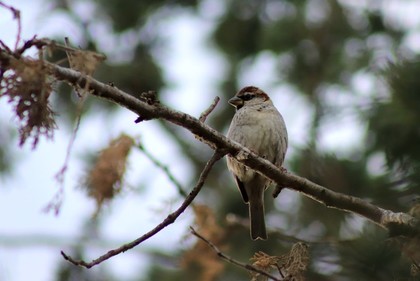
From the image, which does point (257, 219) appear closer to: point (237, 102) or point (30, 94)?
point (237, 102)

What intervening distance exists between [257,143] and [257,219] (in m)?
0.60

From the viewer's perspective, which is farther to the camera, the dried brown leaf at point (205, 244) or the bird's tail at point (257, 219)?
the bird's tail at point (257, 219)

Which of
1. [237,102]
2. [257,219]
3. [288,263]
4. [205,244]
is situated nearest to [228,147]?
[288,263]

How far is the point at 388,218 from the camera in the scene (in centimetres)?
340

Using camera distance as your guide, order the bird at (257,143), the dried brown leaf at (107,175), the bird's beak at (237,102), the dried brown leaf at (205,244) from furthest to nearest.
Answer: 1. the bird's beak at (237,102)
2. the bird at (257,143)
3. the dried brown leaf at (205,244)
4. the dried brown leaf at (107,175)

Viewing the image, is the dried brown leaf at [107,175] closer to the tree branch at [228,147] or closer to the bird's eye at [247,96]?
A: the tree branch at [228,147]

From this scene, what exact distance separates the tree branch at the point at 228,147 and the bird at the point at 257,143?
1.41m

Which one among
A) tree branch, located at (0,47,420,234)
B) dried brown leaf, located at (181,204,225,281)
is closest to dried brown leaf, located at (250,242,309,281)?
tree branch, located at (0,47,420,234)

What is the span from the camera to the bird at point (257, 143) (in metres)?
5.25

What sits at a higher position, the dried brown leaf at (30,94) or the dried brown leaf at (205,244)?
the dried brown leaf at (205,244)

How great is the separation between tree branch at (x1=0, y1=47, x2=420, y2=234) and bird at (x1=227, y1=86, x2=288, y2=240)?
1410mm

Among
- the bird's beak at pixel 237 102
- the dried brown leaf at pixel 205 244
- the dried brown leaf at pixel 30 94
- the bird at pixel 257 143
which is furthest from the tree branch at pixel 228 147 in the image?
the bird's beak at pixel 237 102

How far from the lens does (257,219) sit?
17.8 feet

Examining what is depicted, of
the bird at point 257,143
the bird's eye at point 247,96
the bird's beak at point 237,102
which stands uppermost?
the bird's eye at point 247,96
